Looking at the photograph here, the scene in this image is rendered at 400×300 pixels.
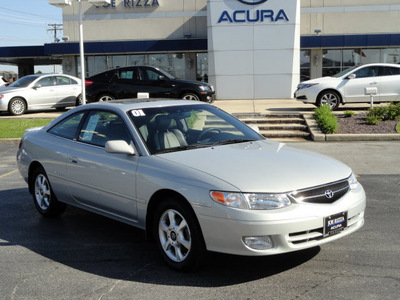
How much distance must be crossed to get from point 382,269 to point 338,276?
45cm

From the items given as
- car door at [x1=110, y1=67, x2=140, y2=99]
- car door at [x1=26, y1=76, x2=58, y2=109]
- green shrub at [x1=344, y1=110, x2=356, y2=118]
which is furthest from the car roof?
car door at [x1=26, y1=76, x2=58, y2=109]

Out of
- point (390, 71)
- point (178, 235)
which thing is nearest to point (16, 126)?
point (390, 71)

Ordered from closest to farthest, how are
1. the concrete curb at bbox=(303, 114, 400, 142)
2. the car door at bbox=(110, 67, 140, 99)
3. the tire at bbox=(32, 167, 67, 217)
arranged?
the tire at bbox=(32, 167, 67, 217) → the concrete curb at bbox=(303, 114, 400, 142) → the car door at bbox=(110, 67, 140, 99)

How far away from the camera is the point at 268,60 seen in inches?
941

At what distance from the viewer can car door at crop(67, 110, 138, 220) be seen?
5082 mm

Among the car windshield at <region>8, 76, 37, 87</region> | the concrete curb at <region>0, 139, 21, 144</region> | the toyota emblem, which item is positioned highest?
the car windshield at <region>8, 76, 37, 87</region>

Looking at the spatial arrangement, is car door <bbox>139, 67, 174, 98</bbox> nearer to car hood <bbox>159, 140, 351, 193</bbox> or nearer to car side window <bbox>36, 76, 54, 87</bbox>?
car side window <bbox>36, 76, 54, 87</bbox>

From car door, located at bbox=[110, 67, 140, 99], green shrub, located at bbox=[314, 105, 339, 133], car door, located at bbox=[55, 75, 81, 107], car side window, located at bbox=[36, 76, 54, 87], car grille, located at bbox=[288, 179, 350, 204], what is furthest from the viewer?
car door, located at bbox=[55, 75, 81, 107]

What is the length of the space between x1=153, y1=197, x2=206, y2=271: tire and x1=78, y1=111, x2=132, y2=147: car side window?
3.28ft

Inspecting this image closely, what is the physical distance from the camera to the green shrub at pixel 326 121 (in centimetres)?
1413

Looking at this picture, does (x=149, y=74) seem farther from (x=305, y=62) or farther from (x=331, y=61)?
(x=331, y=61)

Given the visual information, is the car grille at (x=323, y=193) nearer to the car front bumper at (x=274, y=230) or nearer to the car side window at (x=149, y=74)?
the car front bumper at (x=274, y=230)

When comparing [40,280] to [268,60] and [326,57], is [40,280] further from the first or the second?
[326,57]

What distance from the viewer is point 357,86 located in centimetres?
1778
